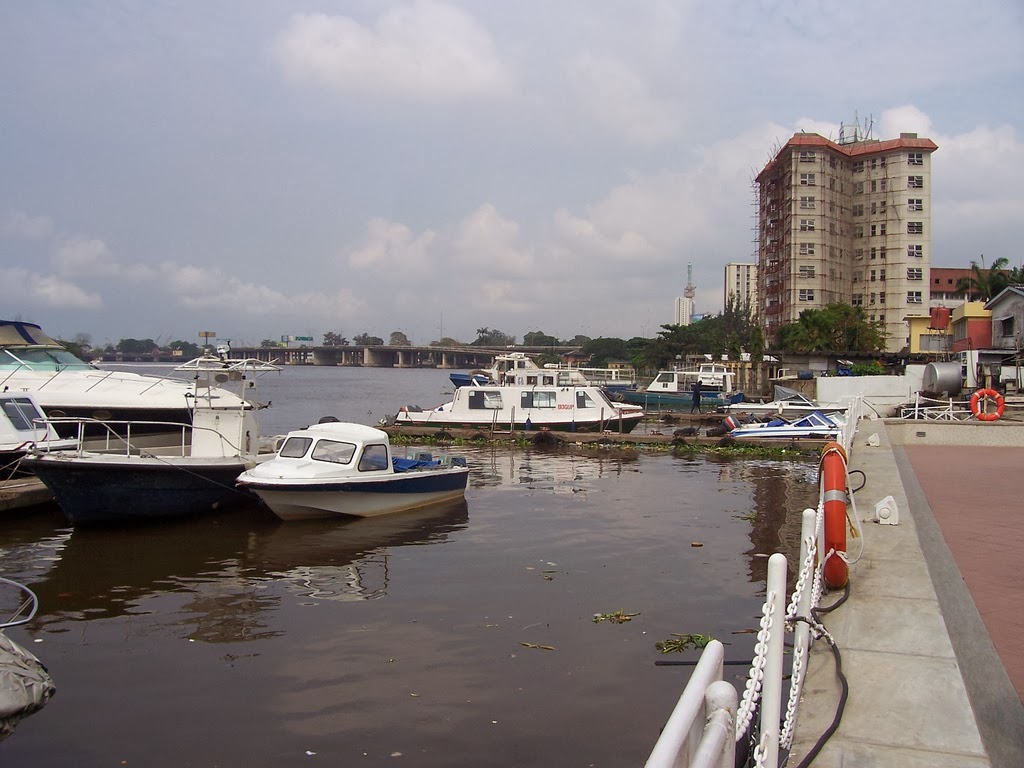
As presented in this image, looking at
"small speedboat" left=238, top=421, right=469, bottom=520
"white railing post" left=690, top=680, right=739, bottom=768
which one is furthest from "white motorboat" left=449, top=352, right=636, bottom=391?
"white railing post" left=690, top=680, right=739, bottom=768

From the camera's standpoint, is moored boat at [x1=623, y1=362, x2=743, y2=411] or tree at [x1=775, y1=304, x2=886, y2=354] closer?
moored boat at [x1=623, y1=362, x2=743, y2=411]

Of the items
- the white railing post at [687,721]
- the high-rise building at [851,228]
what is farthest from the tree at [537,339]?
the white railing post at [687,721]

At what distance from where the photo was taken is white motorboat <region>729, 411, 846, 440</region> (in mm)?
31031

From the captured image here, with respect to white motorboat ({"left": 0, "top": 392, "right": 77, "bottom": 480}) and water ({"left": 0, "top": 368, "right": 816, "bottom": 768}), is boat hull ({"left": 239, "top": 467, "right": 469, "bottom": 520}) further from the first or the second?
white motorboat ({"left": 0, "top": 392, "right": 77, "bottom": 480})

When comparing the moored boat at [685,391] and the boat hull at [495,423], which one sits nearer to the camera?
the boat hull at [495,423]

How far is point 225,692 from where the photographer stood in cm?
848

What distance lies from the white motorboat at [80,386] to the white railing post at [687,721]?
20417 mm

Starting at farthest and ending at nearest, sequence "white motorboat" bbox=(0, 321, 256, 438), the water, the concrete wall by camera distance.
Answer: "white motorboat" bbox=(0, 321, 256, 438), the concrete wall, the water

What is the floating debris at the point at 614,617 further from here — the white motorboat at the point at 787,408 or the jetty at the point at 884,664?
the white motorboat at the point at 787,408

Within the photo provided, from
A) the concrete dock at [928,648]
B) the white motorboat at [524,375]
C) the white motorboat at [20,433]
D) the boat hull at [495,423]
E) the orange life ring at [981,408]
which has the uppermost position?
the white motorboat at [524,375]

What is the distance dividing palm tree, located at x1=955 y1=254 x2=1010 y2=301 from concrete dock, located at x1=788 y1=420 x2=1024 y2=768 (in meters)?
58.9

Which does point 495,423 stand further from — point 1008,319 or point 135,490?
point 1008,319

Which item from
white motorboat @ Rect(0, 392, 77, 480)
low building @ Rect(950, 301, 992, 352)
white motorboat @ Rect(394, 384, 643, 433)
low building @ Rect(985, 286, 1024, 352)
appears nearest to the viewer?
Answer: white motorboat @ Rect(0, 392, 77, 480)

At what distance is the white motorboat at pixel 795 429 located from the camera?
31.0m
